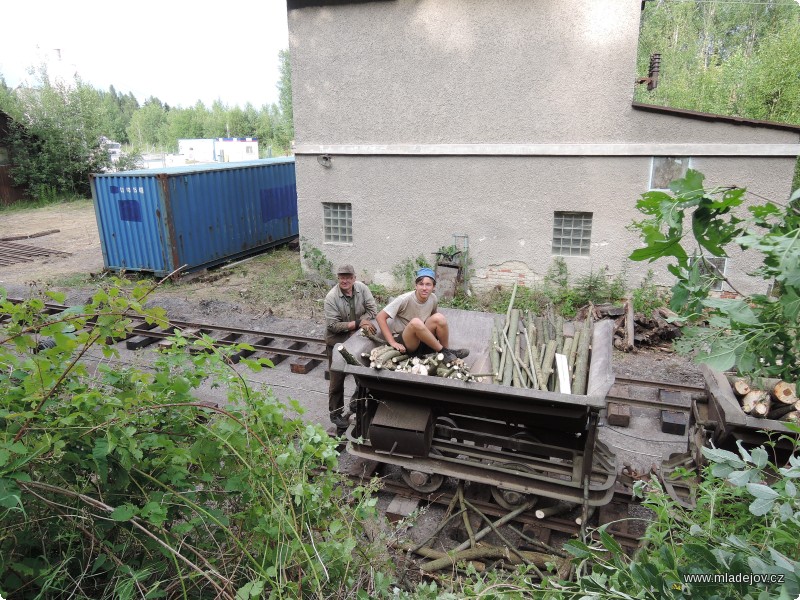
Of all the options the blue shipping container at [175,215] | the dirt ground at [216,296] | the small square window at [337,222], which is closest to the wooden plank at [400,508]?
the dirt ground at [216,296]

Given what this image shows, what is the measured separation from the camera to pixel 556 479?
500 cm

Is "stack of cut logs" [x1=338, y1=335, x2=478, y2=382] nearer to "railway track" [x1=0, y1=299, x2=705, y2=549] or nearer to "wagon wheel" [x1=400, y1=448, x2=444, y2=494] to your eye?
"wagon wheel" [x1=400, y1=448, x2=444, y2=494]

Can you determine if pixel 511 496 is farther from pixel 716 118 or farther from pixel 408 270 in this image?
pixel 716 118

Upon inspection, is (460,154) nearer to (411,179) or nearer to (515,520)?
(411,179)

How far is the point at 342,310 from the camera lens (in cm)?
654

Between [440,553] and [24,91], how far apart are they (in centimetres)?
3647

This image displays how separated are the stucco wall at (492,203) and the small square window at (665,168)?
178 mm

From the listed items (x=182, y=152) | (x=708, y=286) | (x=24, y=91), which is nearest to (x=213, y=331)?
(x=708, y=286)

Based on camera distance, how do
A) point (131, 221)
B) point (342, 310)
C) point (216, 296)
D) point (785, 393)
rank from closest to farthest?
point (785, 393)
point (342, 310)
point (216, 296)
point (131, 221)

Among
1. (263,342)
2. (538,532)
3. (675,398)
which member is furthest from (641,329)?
(263,342)

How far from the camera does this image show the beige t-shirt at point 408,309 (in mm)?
5852

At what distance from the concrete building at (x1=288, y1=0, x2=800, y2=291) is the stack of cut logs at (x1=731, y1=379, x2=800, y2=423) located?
6.33 metres

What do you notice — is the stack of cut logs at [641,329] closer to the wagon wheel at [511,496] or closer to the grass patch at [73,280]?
the wagon wheel at [511,496]

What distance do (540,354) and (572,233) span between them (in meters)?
6.66
